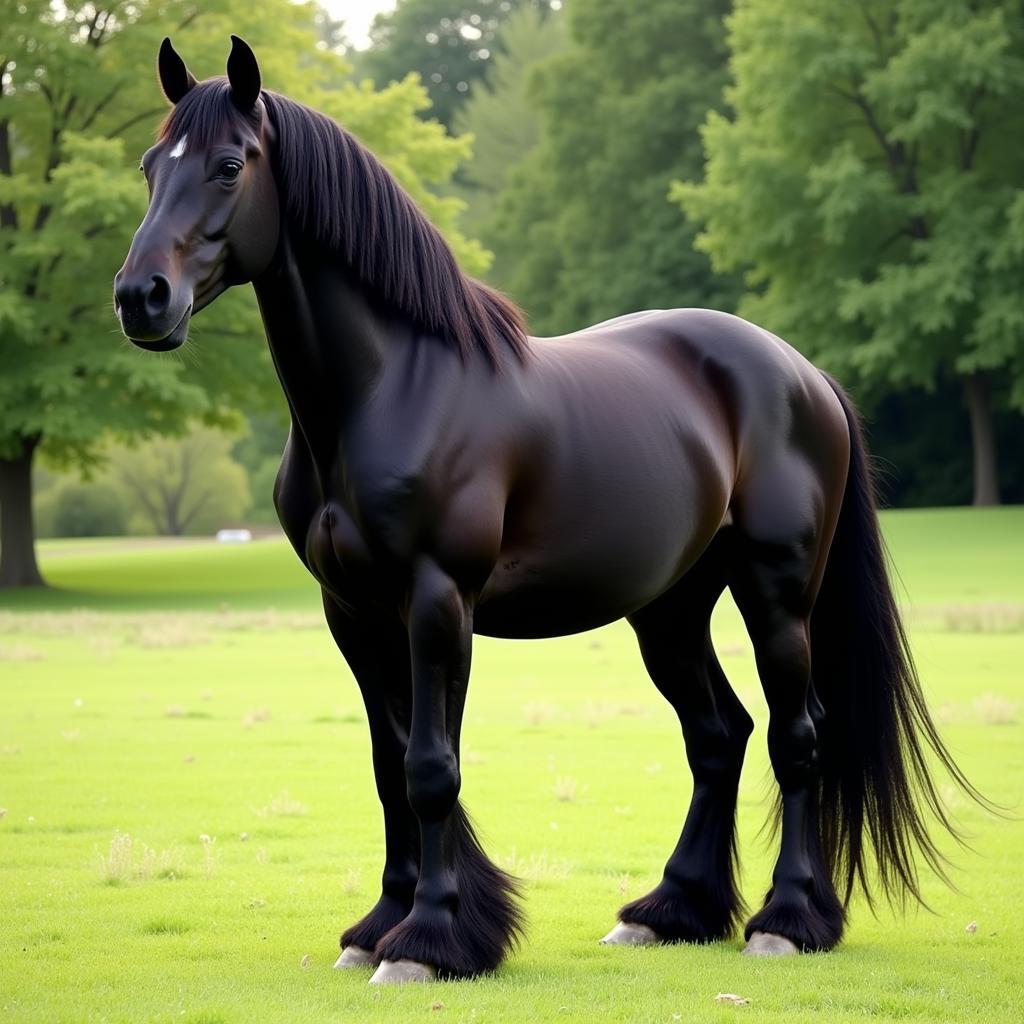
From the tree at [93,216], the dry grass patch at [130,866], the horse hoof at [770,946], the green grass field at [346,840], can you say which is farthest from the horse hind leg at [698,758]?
the tree at [93,216]

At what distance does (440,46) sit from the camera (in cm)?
7169

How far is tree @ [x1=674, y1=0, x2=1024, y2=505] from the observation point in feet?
114

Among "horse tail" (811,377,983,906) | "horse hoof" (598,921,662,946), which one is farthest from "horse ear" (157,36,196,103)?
"horse hoof" (598,921,662,946)

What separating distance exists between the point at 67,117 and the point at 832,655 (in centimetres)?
2613

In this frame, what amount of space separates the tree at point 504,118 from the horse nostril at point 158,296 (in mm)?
57140

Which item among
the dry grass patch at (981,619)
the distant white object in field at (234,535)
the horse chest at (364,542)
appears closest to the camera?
the horse chest at (364,542)

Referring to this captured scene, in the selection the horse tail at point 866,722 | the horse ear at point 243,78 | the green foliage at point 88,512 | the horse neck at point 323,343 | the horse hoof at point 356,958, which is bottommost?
the green foliage at point 88,512

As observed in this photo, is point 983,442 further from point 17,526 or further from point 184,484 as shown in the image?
point 184,484

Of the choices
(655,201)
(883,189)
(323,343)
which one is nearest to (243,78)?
(323,343)

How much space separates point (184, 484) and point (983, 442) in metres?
29.5

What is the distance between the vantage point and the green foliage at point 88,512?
5312 centimetres

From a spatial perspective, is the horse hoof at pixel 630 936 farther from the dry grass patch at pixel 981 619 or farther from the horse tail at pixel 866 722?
the dry grass patch at pixel 981 619

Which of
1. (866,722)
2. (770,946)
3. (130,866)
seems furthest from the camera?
(130,866)

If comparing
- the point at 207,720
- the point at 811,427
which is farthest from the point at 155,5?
the point at 811,427
